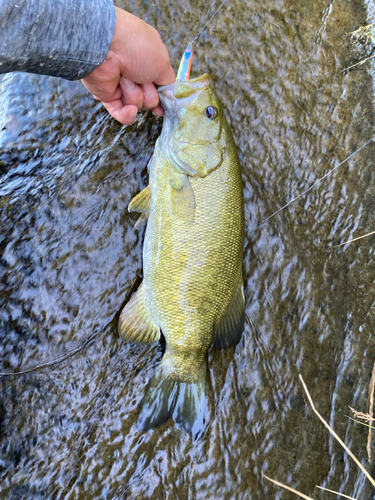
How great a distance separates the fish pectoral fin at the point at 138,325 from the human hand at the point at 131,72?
3.90 feet

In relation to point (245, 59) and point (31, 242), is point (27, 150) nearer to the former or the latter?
point (31, 242)

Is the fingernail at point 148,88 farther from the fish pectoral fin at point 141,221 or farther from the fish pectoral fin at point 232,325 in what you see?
the fish pectoral fin at point 232,325

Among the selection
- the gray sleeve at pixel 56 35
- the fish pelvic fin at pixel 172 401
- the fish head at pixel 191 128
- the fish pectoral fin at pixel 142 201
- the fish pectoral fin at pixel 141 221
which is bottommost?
the fish pelvic fin at pixel 172 401

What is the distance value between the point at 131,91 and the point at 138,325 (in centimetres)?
145

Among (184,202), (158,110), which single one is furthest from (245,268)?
(158,110)

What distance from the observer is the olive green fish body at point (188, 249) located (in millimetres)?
2117

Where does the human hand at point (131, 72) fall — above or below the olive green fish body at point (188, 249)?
above

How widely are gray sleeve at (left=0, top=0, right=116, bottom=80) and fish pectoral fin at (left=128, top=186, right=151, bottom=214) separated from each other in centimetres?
73

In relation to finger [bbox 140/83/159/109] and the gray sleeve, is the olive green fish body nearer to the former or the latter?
finger [bbox 140/83/159/109]

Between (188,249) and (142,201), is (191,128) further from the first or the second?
(188,249)

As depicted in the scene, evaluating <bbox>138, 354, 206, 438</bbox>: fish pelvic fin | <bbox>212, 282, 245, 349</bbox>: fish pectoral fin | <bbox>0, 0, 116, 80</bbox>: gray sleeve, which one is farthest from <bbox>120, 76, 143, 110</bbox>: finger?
<bbox>138, 354, 206, 438</bbox>: fish pelvic fin

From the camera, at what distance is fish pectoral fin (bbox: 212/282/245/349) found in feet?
7.49

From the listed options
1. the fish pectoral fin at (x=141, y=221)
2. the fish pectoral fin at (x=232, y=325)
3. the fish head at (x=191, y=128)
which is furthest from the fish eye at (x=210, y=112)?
the fish pectoral fin at (x=232, y=325)

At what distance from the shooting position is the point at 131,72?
211 cm
